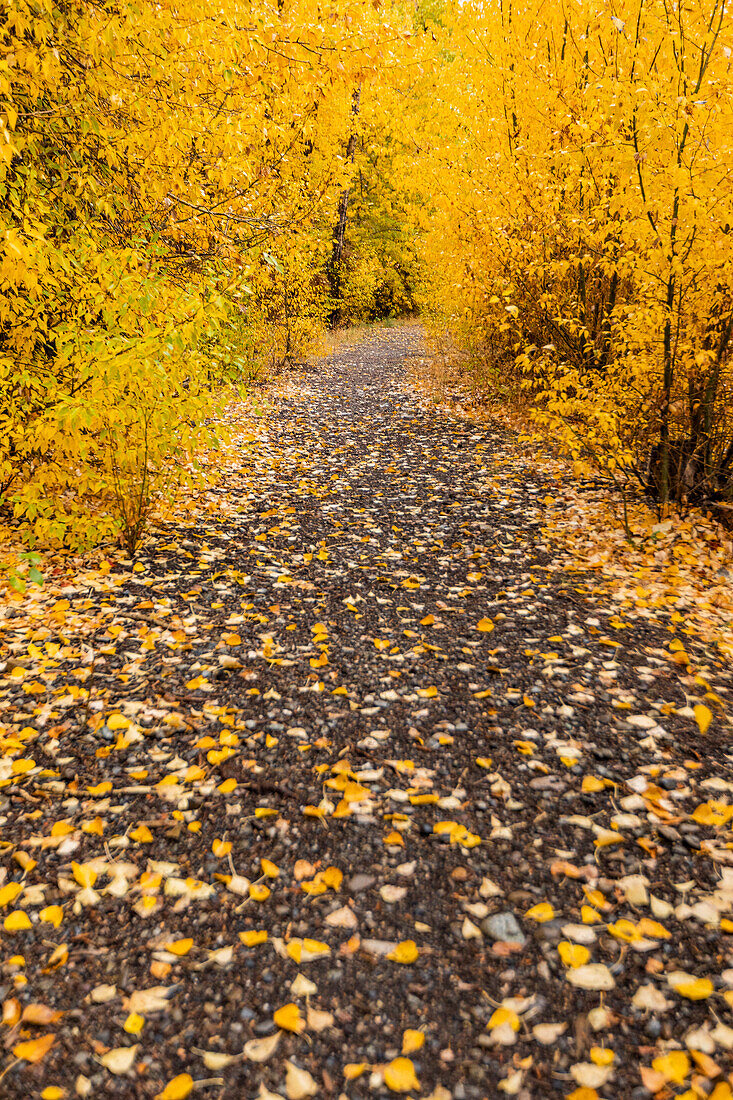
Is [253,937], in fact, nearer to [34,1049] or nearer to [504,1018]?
[34,1049]

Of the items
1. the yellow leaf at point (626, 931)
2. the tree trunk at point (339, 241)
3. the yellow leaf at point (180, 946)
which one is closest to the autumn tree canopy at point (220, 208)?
the yellow leaf at point (180, 946)

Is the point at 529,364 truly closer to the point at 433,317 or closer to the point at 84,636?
the point at 84,636

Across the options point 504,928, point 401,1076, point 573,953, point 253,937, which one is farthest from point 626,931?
point 253,937

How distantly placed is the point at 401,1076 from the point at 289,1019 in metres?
0.37

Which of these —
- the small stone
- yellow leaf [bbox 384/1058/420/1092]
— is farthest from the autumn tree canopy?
yellow leaf [bbox 384/1058/420/1092]

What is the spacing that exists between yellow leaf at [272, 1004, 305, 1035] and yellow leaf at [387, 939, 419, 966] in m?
0.34

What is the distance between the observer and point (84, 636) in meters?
3.90

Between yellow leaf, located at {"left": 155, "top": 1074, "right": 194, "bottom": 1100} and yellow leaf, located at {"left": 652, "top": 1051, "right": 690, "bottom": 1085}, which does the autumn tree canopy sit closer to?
yellow leaf, located at {"left": 155, "top": 1074, "right": 194, "bottom": 1100}

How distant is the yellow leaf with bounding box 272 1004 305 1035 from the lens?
1.89 meters

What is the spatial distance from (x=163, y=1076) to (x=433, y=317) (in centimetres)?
1463

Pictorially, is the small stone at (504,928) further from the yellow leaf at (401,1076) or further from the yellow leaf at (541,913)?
the yellow leaf at (401,1076)

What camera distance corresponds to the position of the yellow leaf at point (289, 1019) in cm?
189

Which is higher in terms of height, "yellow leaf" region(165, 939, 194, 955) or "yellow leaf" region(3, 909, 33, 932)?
"yellow leaf" region(3, 909, 33, 932)

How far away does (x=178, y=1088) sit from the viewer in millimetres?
1742
